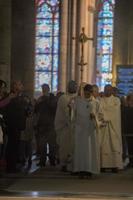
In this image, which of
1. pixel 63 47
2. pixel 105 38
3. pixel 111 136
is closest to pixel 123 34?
pixel 105 38

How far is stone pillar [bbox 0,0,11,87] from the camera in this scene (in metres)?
21.0

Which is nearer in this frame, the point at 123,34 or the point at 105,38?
the point at 123,34

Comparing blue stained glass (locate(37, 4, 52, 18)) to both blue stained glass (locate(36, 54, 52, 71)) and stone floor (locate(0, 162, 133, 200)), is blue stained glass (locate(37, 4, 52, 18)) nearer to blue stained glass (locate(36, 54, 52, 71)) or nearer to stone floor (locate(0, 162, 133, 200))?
blue stained glass (locate(36, 54, 52, 71))

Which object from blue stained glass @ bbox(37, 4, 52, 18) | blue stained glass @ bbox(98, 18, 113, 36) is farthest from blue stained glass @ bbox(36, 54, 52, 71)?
blue stained glass @ bbox(98, 18, 113, 36)

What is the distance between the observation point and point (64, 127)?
13211 mm

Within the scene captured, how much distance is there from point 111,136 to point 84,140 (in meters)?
1.56

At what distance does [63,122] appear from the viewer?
13.2m

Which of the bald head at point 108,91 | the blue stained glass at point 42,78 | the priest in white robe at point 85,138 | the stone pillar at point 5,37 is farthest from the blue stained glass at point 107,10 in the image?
the priest in white robe at point 85,138

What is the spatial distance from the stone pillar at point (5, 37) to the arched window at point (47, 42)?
18.2 ft

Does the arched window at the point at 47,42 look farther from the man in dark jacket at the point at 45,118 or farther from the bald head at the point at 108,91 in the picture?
the bald head at the point at 108,91

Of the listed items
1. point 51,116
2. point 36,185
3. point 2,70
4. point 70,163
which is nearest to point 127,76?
point 2,70

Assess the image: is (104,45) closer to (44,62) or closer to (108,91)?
(44,62)

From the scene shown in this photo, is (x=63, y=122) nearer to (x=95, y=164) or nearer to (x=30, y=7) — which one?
(x=95, y=164)

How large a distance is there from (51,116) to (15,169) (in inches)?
63.5
